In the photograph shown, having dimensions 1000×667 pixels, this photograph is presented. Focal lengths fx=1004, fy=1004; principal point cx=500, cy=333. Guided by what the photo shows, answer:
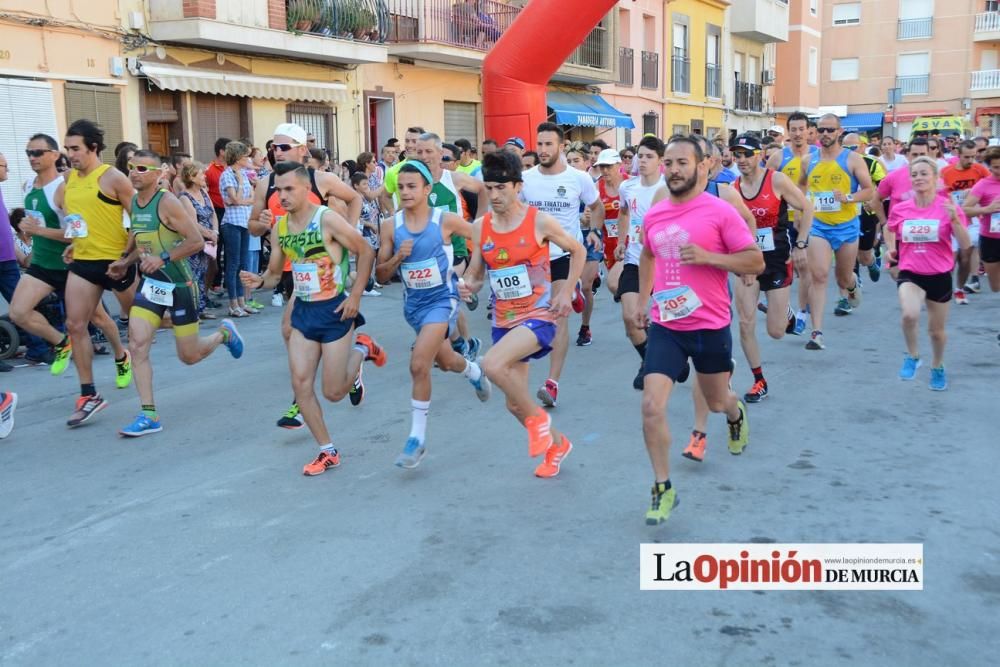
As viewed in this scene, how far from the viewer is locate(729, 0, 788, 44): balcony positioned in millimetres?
39469

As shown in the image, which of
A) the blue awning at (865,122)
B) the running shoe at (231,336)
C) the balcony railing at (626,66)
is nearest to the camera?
the running shoe at (231,336)

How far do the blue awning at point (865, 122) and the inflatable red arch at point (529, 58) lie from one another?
40.7 metres

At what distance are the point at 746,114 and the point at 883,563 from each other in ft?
133

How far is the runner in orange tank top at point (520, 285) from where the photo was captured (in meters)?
5.60

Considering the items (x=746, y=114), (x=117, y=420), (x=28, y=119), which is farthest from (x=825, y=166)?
(x=746, y=114)

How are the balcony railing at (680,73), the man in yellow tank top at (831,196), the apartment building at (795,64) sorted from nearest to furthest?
1. the man in yellow tank top at (831,196)
2. the balcony railing at (680,73)
3. the apartment building at (795,64)

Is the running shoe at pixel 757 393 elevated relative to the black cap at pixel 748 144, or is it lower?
lower

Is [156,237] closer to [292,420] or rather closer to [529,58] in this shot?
[292,420]

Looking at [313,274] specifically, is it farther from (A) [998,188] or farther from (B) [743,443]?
(A) [998,188]

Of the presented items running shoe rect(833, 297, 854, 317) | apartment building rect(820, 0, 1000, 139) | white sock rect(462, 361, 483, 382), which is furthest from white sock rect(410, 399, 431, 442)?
apartment building rect(820, 0, 1000, 139)

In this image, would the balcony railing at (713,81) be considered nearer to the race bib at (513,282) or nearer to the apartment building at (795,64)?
the apartment building at (795,64)

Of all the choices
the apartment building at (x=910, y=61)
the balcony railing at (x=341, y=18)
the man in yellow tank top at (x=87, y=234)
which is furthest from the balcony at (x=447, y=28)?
the apartment building at (x=910, y=61)

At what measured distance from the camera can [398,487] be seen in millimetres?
5535

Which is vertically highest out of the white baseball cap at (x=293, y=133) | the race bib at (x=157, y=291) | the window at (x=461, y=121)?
the window at (x=461, y=121)
